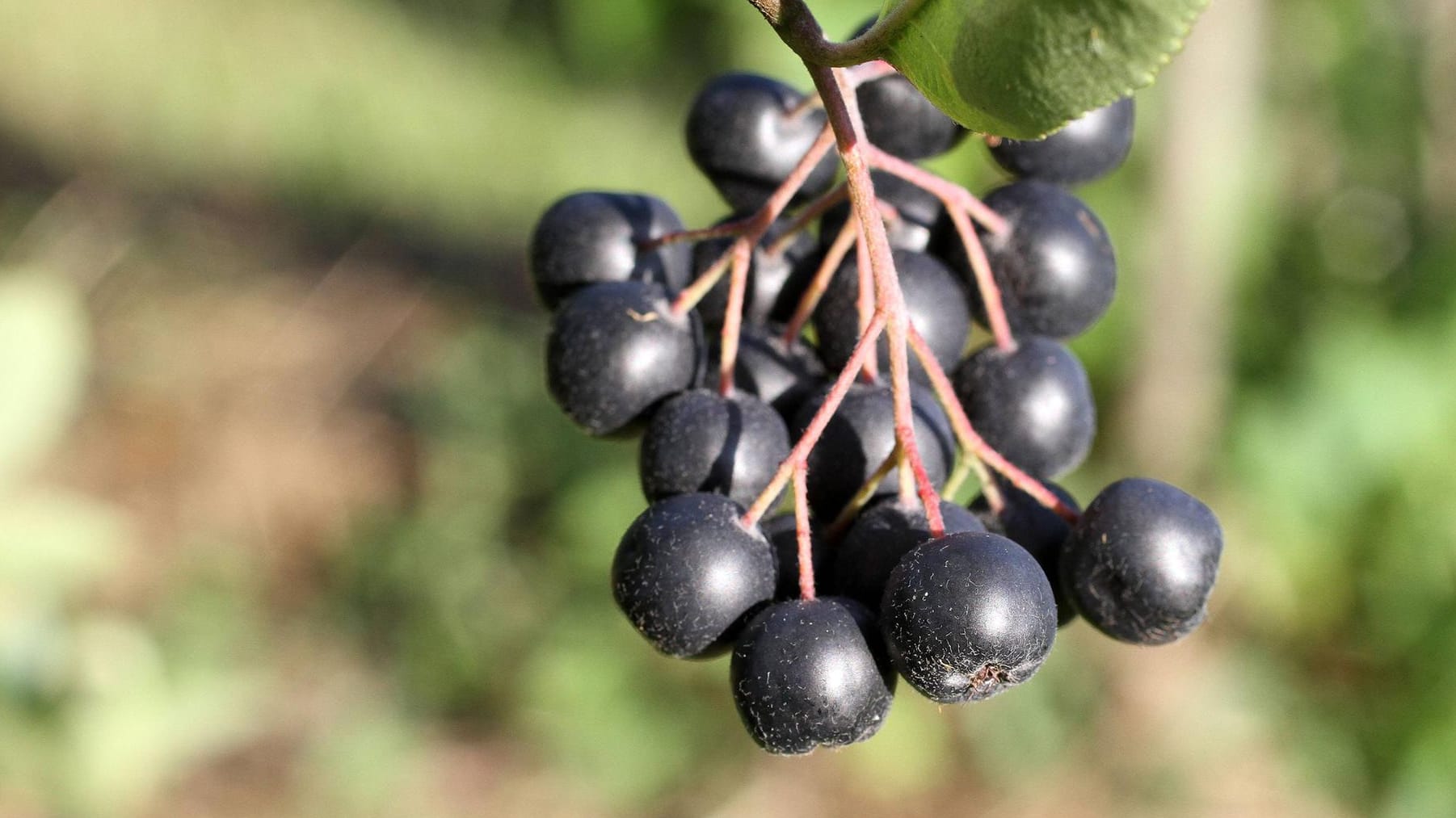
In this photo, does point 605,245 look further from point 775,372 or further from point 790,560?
point 790,560

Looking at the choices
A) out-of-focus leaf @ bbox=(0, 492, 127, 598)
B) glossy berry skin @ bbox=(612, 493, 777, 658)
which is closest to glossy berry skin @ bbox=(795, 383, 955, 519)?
glossy berry skin @ bbox=(612, 493, 777, 658)

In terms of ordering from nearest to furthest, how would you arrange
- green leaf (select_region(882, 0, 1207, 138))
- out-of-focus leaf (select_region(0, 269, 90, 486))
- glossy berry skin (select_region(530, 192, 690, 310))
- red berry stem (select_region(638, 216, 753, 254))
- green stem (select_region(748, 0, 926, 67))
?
1. green leaf (select_region(882, 0, 1207, 138))
2. green stem (select_region(748, 0, 926, 67))
3. red berry stem (select_region(638, 216, 753, 254))
4. glossy berry skin (select_region(530, 192, 690, 310))
5. out-of-focus leaf (select_region(0, 269, 90, 486))

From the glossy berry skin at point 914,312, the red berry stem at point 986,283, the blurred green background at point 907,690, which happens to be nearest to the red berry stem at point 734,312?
the glossy berry skin at point 914,312

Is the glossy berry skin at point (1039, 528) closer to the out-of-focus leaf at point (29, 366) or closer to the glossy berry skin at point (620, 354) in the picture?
the glossy berry skin at point (620, 354)

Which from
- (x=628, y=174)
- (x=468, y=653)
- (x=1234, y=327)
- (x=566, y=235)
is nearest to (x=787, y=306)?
(x=566, y=235)

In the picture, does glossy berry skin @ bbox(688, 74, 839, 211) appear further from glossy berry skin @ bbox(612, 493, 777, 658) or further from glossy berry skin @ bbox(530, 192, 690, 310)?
glossy berry skin @ bbox(612, 493, 777, 658)

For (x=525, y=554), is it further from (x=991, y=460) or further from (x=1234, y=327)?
(x=991, y=460)
